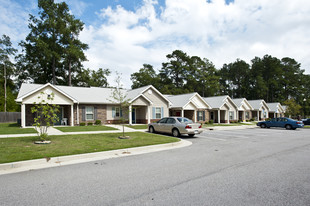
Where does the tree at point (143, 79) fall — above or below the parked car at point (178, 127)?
above

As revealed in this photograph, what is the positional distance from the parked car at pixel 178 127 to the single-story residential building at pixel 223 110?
21.2 m

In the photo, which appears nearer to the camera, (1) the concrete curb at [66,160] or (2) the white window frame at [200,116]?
(1) the concrete curb at [66,160]

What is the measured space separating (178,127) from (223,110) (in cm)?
2548

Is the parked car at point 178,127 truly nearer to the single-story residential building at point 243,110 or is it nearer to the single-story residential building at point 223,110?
the single-story residential building at point 223,110

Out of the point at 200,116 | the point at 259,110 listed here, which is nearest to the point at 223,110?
the point at 200,116

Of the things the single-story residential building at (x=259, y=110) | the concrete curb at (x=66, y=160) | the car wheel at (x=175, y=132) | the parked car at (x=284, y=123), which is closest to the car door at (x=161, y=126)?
the car wheel at (x=175, y=132)

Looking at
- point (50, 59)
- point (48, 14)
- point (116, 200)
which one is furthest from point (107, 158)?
point (48, 14)

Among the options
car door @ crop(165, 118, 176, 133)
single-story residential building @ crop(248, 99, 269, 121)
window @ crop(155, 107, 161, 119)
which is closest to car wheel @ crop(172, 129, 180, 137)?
car door @ crop(165, 118, 176, 133)

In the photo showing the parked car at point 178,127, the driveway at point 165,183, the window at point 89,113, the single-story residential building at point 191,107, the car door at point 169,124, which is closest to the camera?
the driveway at point 165,183

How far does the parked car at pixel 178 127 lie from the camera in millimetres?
14133

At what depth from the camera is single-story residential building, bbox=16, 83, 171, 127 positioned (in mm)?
20766

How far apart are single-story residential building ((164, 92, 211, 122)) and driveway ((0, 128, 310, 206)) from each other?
74.0ft

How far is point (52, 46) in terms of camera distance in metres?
41.8

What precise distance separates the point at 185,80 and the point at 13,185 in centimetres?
6429
